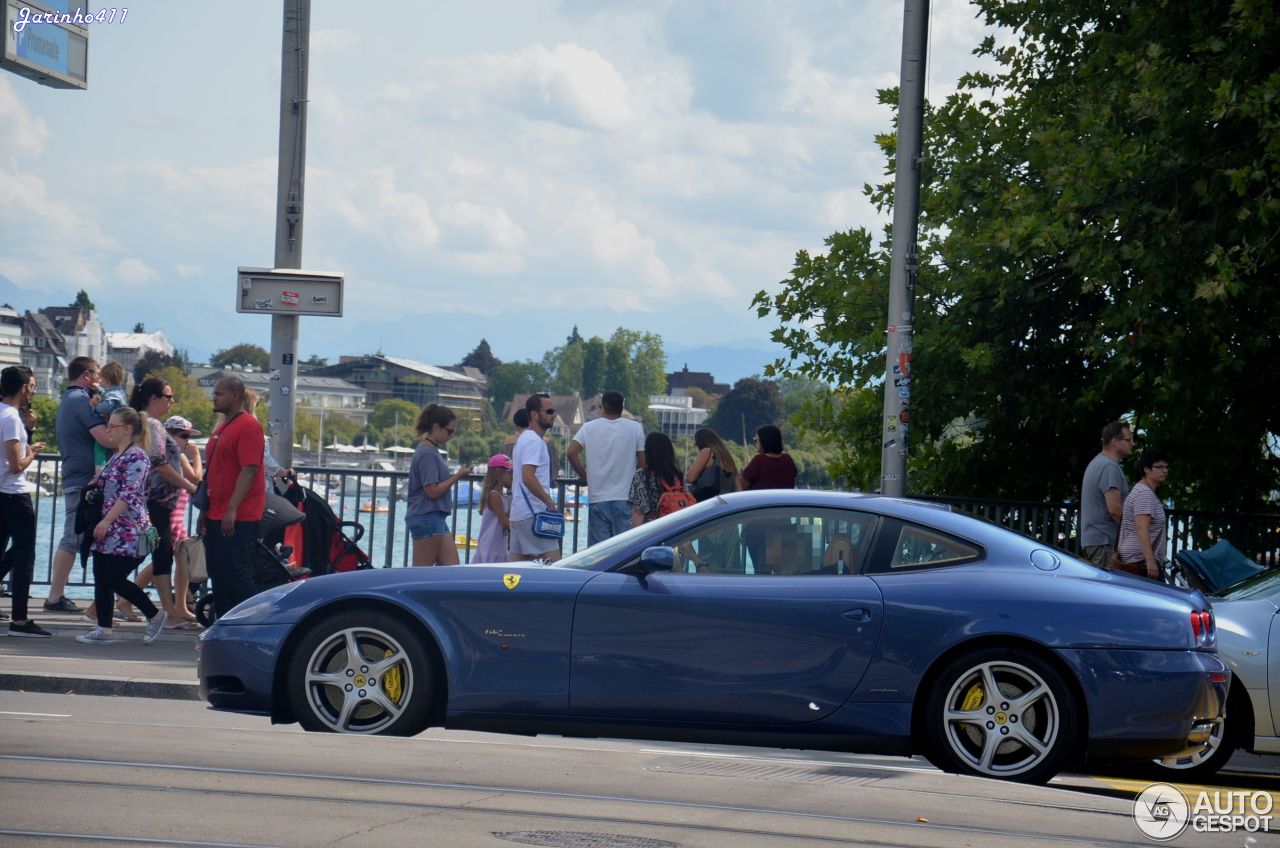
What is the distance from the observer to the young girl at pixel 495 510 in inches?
531

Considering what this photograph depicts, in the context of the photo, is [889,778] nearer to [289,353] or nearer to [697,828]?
[697,828]

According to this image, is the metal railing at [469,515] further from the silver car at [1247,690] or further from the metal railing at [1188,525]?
the silver car at [1247,690]

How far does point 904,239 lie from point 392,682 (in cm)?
678

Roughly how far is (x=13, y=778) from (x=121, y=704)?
→ 11.5ft

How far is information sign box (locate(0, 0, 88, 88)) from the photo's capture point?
524 inches

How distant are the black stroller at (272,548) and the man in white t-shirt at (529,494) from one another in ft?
5.92

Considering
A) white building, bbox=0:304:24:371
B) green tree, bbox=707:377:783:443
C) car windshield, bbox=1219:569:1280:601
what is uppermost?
white building, bbox=0:304:24:371

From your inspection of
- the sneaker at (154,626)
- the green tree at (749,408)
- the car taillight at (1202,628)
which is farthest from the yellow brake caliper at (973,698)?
the green tree at (749,408)

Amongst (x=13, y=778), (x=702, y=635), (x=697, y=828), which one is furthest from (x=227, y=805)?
(x=702, y=635)

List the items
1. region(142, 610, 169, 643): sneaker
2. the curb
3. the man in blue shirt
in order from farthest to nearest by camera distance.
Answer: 1. the man in blue shirt
2. region(142, 610, 169, 643): sneaker
3. the curb

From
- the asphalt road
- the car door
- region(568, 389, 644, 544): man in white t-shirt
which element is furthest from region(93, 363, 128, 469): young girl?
Answer: the car door

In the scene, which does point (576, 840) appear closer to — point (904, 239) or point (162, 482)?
point (162, 482)

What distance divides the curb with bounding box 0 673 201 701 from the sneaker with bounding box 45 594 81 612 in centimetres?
334

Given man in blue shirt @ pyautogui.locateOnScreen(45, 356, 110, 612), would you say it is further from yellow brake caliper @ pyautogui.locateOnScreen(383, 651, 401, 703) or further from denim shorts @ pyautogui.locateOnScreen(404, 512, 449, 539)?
yellow brake caliper @ pyautogui.locateOnScreen(383, 651, 401, 703)
